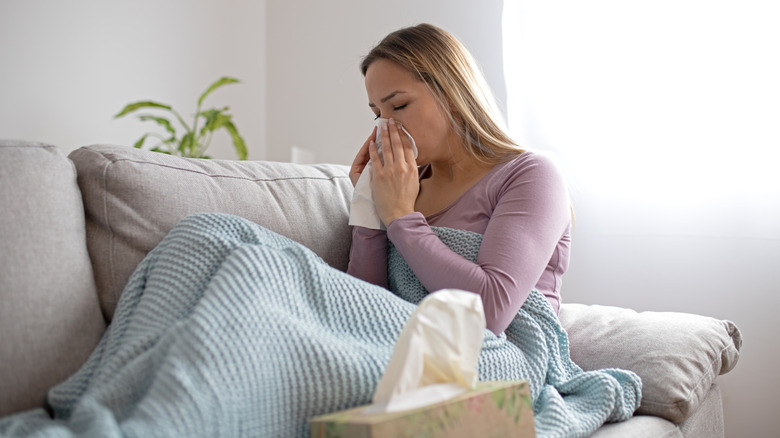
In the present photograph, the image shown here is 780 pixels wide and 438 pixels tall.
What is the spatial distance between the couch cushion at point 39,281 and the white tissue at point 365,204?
0.49m

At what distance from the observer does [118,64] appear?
2559mm

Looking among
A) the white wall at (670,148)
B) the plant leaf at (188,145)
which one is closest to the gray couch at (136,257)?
the white wall at (670,148)

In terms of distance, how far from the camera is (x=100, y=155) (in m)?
1.05

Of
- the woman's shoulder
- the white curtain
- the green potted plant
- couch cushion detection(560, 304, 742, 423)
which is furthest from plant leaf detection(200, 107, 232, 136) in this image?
couch cushion detection(560, 304, 742, 423)

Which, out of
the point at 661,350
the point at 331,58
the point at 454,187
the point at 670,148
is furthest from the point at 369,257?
the point at 331,58

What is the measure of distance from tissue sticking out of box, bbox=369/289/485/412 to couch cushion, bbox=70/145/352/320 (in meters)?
0.53

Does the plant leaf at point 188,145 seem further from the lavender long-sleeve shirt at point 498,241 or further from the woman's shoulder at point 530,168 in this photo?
the woman's shoulder at point 530,168

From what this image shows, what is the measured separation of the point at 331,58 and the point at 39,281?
2.07 m

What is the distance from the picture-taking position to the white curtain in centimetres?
167

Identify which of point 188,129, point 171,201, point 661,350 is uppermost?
point 171,201

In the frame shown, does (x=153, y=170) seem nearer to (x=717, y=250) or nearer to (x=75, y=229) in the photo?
(x=75, y=229)

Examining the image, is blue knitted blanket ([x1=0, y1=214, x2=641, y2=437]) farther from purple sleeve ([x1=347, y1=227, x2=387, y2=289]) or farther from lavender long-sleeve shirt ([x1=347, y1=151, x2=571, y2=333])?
purple sleeve ([x1=347, y1=227, x2=387, y2=289])

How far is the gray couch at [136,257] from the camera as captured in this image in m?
0.85

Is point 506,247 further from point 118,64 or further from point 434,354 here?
point 118,64
